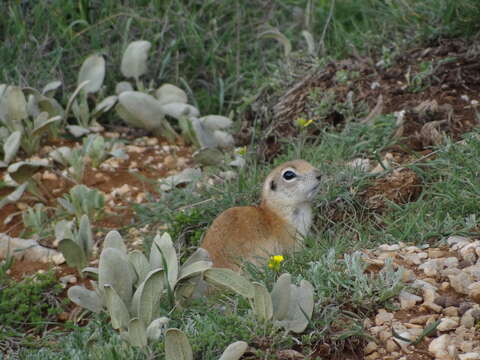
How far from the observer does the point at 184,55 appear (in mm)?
7684

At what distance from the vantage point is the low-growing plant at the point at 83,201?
586cm

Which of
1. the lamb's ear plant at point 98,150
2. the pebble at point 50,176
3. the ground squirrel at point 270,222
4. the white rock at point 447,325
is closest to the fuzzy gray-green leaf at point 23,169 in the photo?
the pebble at point 50,176

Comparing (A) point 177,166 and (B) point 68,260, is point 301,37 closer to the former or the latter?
(A) point 177,166

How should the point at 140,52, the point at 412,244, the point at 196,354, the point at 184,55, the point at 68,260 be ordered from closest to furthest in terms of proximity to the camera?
the point at 196,354, the point at 412,244, the point at 68,260, the point at 140,52, the point at 184,55

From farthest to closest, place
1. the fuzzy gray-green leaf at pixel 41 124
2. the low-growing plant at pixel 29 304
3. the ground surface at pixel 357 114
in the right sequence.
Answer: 1. the fuzzy gray-green leaf at pixel 41 124
2. the ground surface at pixel 357 114
3. the low-growing plant at pixel 29 304

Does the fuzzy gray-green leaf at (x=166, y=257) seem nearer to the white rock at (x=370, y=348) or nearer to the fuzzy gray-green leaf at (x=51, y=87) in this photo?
the white rock at (x=370, y=348)

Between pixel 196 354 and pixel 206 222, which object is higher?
pixel 196 354

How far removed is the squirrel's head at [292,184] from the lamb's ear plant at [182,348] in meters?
1.96

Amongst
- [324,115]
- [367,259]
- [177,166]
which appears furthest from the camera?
[177,166]

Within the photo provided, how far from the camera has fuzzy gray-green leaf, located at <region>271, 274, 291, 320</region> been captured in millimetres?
3521

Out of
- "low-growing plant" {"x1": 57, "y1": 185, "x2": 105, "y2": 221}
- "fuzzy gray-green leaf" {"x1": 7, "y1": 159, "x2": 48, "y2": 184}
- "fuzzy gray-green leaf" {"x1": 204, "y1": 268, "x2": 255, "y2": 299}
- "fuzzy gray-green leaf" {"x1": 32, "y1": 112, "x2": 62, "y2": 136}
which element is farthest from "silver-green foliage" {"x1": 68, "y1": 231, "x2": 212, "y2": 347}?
"fuzzy gray-green leaf" {"x1": 32, "y1": 112, "x2": 62, "y2": 136}

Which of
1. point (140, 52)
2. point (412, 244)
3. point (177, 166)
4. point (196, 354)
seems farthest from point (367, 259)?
point (140, 52)

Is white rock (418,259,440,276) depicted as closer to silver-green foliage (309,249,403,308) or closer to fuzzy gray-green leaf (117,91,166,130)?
silver-green foliage (309,249,403,308)

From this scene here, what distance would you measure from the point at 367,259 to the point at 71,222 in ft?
7.82
